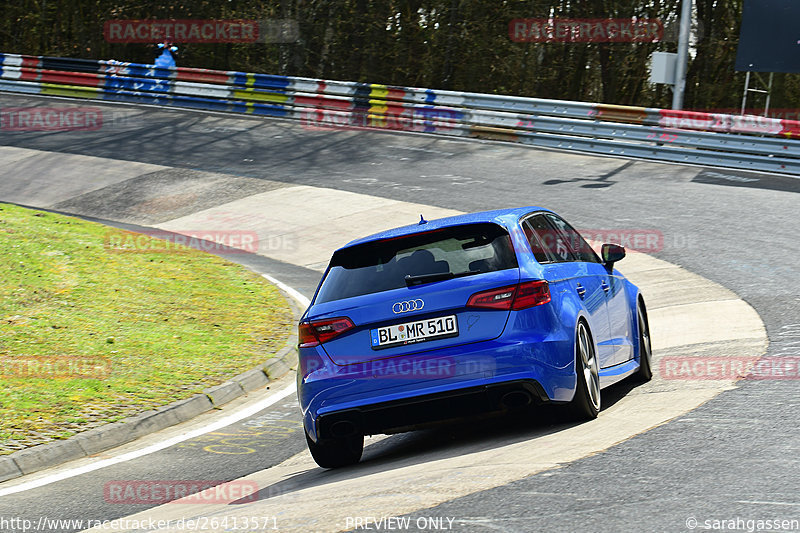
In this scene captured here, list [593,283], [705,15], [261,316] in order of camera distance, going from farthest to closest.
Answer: [705,15]
[261,316]
[593,283]

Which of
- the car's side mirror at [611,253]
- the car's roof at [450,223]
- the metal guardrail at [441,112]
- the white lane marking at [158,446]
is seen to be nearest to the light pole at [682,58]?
the metal guardrail at [441,112]

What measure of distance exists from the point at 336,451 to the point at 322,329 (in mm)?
870

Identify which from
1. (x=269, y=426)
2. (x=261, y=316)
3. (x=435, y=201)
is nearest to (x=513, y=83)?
(x=435, y=201)

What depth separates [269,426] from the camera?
8.28 m

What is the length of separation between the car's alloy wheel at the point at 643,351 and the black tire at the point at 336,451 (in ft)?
8.53

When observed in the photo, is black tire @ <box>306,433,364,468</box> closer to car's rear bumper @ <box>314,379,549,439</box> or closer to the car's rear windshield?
car's rear bumper @ <box>314,379,549,439</box>

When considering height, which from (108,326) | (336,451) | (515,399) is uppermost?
(515,399)

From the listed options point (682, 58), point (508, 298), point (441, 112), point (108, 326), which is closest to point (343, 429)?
point (508, 298)

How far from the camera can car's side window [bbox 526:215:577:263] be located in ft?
23.0

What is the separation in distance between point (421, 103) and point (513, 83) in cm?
586

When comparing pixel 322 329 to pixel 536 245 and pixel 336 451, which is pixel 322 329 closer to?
pixel 336 451

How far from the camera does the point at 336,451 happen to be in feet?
22.4

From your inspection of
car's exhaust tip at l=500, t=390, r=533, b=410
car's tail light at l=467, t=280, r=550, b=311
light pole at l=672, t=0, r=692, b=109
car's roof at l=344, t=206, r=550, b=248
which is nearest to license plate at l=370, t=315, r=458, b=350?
car's tail light at l=467, t=280, r=550, b=311

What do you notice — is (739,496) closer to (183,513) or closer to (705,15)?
(183,513)
